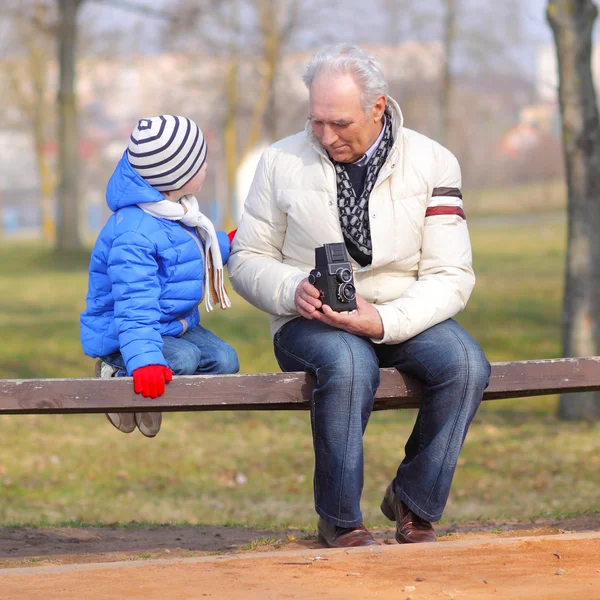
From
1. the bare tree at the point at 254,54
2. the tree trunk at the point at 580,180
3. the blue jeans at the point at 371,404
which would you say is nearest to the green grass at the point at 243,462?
the tree trunk at the point at 580,180

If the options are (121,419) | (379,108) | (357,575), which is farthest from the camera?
(121,419)

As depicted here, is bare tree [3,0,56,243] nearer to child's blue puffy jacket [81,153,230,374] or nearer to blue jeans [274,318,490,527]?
child's blue puffy jacket [81,153,230,374]

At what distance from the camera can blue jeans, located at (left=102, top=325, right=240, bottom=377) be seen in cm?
383

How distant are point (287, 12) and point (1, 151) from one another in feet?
124

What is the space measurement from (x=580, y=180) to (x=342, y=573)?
548 centimetres

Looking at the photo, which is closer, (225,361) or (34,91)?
(225,361)

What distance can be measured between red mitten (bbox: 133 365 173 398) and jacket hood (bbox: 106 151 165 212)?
590mm

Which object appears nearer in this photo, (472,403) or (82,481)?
(472,403)

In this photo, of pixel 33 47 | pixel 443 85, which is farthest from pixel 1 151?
pixel 443 85

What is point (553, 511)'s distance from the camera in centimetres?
563

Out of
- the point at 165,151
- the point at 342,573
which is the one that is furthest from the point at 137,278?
the point at 342,573

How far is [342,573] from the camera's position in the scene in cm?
324

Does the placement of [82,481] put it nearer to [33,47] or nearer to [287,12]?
[287,12]

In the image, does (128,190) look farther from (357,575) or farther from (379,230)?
(357,575)
